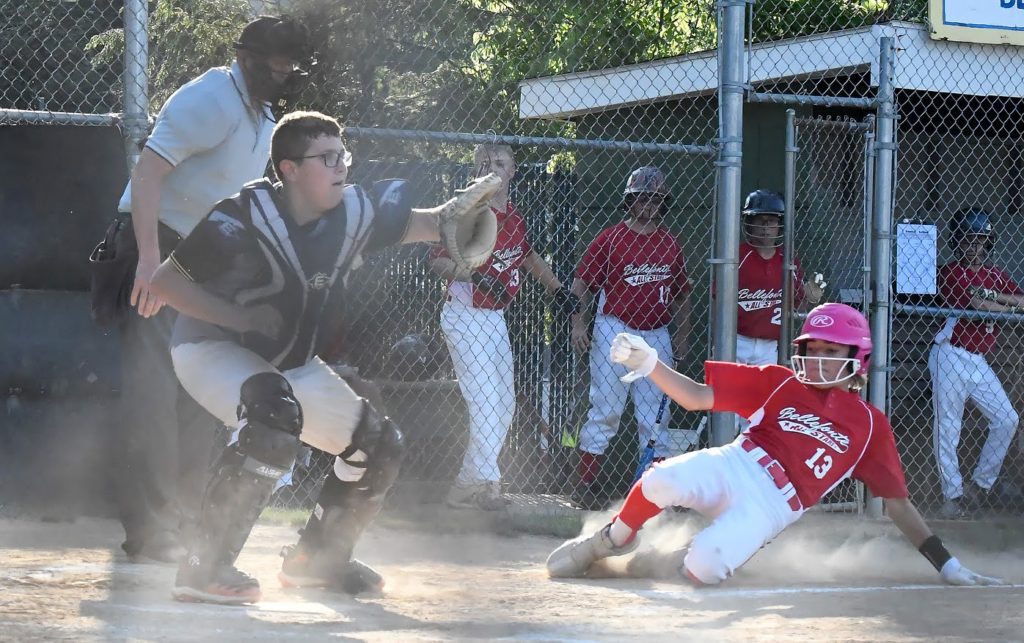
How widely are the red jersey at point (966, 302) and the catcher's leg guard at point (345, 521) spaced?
15.4ft

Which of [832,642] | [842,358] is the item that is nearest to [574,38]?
[842,358]

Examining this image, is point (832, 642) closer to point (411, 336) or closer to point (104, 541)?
point (104, 541)

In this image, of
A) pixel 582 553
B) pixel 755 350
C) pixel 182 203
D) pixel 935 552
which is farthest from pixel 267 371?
pixel 755 350

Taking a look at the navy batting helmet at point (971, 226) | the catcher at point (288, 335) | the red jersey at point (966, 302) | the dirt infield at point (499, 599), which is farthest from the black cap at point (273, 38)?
the navy batting helmet at point (971, 226)

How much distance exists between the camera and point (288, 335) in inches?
174

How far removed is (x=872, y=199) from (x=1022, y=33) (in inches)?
65.4

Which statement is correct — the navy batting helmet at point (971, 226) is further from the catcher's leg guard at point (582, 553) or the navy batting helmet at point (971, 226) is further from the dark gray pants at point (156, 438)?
A: the dark gray pants at point (156, 438)

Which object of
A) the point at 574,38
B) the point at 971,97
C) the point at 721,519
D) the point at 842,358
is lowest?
the point at 721,519

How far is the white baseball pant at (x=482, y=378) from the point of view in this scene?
7062 mm

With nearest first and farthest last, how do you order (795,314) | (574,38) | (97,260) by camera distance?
1. (97,260)
2. (795,314)
3. (574,38)

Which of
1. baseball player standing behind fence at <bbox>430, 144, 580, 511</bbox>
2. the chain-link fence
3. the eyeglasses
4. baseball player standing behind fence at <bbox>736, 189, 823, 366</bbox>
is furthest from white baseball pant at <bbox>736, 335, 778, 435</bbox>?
the eyeglasses

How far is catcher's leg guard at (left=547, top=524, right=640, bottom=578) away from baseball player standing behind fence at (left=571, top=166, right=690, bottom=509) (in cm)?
219

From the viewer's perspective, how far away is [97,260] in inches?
195

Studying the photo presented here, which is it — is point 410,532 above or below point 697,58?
below
